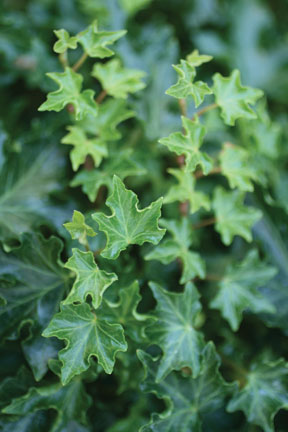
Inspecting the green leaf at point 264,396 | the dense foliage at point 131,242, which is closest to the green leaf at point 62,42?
the dense foliage at point 131,242

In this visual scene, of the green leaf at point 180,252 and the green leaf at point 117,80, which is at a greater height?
the green leaf at point 117,80

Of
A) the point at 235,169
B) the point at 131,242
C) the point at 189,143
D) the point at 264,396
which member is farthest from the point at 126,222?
the point at 264,396

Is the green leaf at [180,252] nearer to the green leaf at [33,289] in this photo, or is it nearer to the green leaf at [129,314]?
→ the green leaf at [129,314]

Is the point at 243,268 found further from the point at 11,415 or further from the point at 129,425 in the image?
the point at 11,415

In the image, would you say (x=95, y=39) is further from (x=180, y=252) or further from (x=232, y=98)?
(x=180, y=252)

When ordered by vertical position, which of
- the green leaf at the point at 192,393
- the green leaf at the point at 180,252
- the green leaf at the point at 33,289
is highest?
the green leaf at the point at 180,252

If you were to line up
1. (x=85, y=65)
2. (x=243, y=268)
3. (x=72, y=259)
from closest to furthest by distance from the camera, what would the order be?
(x=72, y=259), (x=243, y=268), (x=85, y=65)

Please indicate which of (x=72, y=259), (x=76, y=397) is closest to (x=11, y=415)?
(x=76, y=397)
